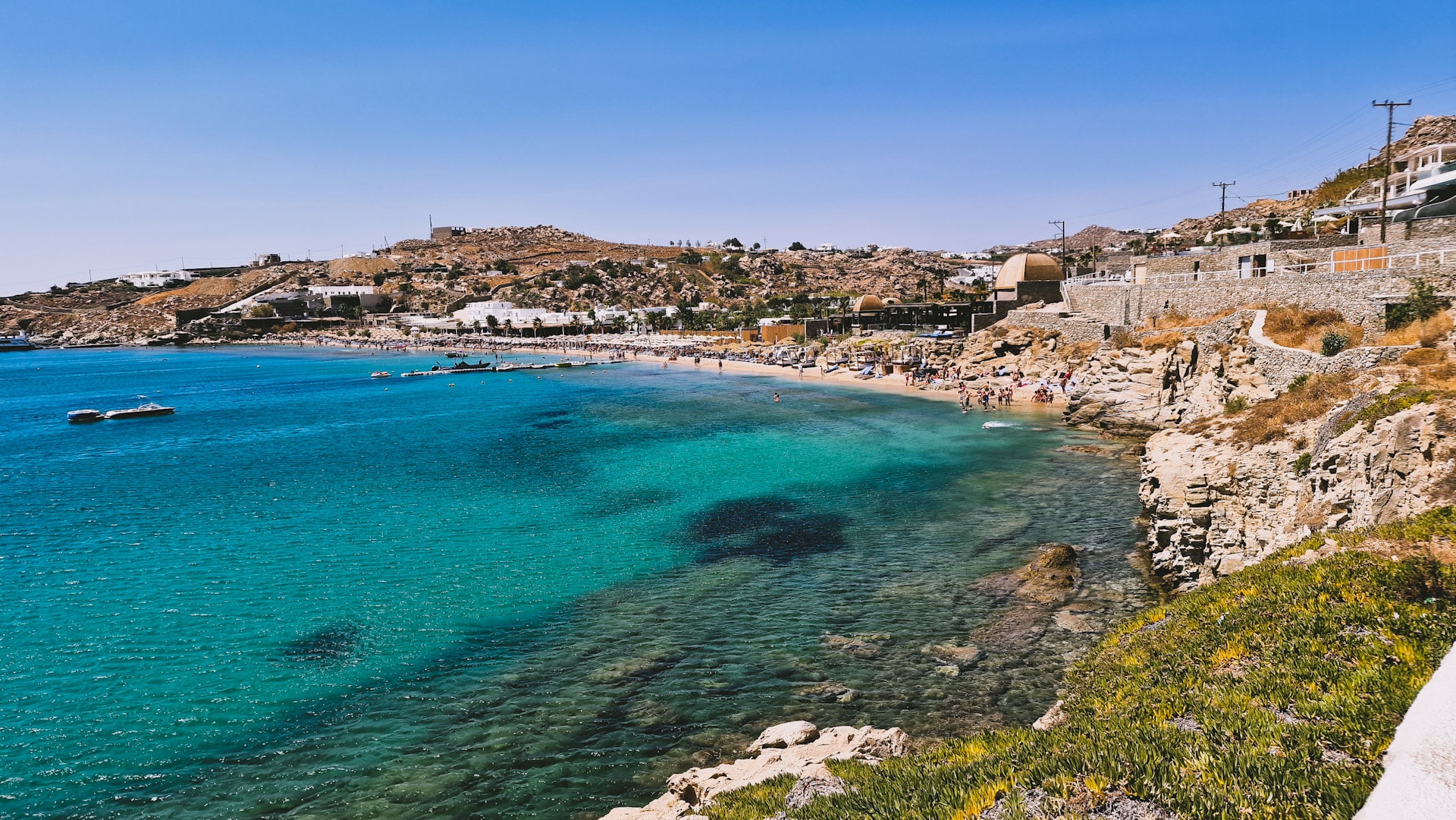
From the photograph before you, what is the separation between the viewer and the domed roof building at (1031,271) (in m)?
74.6

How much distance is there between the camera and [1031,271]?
74.6 metres

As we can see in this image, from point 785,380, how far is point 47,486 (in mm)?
57297

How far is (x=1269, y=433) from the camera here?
19.5 meters

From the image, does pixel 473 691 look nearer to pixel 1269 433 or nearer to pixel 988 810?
A: pixel 988 810

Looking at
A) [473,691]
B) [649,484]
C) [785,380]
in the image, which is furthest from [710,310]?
[473,691]

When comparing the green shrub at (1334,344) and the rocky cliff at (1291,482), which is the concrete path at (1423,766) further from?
the green shrub at (1334,344)

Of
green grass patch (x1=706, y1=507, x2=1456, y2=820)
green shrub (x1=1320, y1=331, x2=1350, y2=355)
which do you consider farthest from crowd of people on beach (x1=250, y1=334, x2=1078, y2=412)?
green grass patch (x1=706, y1=507, x2=1456, y2=820)

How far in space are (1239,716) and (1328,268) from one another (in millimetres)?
37527

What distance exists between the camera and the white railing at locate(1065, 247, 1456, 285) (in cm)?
2647

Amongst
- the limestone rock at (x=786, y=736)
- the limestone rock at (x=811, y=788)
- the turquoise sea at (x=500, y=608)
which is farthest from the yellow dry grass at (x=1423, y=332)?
the limestone rock at (x=811, y=788)

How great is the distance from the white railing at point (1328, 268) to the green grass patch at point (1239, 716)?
2132 cm

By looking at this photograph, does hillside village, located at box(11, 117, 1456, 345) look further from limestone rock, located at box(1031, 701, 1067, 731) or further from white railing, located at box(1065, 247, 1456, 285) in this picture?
limestone rock, located at box(1031, 701, 1067, 731)

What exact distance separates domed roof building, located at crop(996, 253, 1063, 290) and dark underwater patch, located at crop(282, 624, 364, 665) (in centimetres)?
6843

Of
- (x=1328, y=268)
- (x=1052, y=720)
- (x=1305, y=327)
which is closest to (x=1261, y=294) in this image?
(x=1328, y=268)
